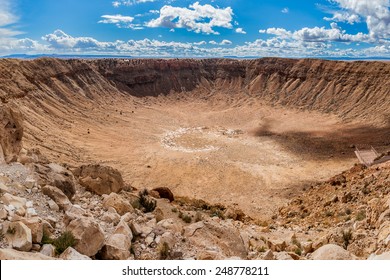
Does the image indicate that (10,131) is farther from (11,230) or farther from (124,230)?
(11,230)

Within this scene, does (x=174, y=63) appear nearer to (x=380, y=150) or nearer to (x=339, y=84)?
(x=339, y=84)

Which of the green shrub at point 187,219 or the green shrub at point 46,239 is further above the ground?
the green shrub at point 46,239

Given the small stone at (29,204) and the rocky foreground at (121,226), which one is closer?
the rocky foreground at (121,226)

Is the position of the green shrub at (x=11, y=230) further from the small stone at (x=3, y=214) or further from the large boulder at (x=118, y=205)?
the large boulder at (x=118, y=205)

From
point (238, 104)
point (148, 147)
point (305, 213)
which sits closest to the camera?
point (305, 213)

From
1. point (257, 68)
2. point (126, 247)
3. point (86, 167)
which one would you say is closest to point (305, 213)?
point (86, 167)

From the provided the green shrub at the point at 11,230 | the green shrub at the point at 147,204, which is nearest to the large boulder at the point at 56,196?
the green shrub at the point at 11,230
